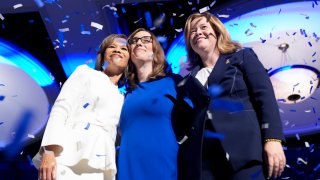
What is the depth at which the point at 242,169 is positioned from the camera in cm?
116

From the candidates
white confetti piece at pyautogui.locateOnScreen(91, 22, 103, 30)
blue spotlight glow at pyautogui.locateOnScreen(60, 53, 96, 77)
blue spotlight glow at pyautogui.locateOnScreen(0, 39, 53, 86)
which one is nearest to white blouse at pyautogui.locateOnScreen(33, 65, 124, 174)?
white confetti piece at pyautogui.locateOnScreen(91, 22, 103, 30)

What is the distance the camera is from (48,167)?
4.12ft

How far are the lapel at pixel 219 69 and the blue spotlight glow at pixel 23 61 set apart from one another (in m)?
2.56

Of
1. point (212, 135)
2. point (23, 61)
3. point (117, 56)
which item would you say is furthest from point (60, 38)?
point (212, 135)

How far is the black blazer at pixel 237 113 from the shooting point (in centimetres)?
119

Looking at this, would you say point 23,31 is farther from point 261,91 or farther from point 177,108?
point 261,91

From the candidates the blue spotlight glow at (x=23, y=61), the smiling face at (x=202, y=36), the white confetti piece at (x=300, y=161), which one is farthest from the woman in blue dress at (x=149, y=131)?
the white confetti piece at (x=300, y=161)

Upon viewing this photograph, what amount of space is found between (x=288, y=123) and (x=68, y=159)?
3.98 m

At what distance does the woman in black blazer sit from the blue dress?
6cm

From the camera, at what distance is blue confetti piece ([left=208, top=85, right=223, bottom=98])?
1336 millimetres

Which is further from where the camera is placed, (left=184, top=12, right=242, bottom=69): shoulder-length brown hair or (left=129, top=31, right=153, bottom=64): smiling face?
(left=129, top=31, right=153, bottom=64): smiling face

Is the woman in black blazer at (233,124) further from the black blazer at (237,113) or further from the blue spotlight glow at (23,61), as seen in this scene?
the blue spotlight glow at (23,61)

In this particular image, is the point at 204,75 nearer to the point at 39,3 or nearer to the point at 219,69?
the point at 219,69

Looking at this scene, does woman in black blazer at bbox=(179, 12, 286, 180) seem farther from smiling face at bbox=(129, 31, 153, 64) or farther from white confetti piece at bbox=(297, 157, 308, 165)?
white confetti piece at bbox=(297, 157, 308, 165)
